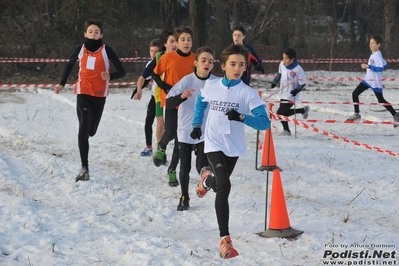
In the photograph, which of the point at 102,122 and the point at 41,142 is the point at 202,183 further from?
the point at 102,122

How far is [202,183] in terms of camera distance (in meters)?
6.13

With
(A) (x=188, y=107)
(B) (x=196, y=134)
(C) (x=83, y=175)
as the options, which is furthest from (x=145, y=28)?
(B) (x=196, y=134)

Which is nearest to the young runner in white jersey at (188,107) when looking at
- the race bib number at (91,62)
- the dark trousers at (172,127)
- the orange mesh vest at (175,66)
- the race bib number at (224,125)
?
the dark trousers at (172,127)

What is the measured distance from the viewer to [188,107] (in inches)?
281

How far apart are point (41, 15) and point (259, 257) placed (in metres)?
23.1

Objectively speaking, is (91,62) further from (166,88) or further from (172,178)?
(172,178)

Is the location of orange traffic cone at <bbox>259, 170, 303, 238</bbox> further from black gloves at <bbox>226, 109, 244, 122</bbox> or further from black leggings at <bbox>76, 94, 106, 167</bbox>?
A: black leggings at <bbox>76, 94, 106, 167</bbox>

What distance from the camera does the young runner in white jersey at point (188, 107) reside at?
662 cm

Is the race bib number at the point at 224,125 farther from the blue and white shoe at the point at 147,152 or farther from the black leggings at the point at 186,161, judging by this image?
the blue and white shoe at the point at 147,152

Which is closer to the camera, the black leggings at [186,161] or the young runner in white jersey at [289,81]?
the black leggings at [186,161]

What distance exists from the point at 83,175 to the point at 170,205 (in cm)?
143

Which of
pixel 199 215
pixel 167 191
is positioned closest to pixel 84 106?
pixel 167 191

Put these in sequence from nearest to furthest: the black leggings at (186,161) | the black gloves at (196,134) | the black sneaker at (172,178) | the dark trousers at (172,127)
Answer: the black gloves at (196,134), the black leggings at (186,161), the dark trousers at (172,127), the black sneaker at (172,178)

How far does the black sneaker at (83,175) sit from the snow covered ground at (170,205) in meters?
0.09
